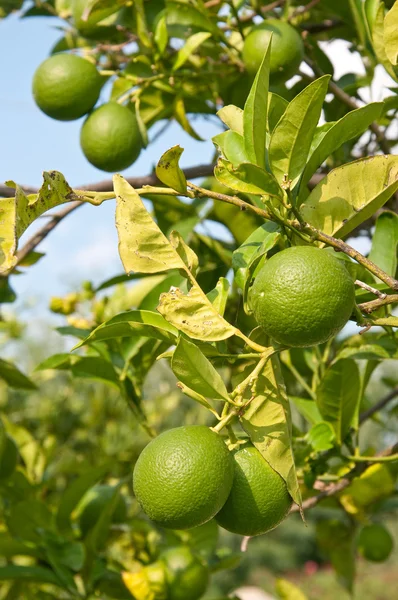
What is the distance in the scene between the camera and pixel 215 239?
187cm

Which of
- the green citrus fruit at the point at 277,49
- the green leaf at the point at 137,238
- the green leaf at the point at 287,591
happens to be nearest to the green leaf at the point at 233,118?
the green leaf at the point at 137,238

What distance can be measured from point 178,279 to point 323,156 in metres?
0.48

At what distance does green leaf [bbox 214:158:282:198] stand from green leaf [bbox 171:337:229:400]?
0.23 metres

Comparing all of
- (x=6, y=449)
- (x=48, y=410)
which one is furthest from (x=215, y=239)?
(x=48, y=410)

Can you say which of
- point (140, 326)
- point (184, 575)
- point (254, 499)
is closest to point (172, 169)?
point (140, 326)

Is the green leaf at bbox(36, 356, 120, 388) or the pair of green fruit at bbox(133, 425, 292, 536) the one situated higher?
the pair of green fruit at bbox(133, 425, 292, 536)

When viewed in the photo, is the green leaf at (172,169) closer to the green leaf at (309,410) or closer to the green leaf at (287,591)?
the green leaf at (309,410)

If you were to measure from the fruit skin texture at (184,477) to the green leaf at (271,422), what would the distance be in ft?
0.21

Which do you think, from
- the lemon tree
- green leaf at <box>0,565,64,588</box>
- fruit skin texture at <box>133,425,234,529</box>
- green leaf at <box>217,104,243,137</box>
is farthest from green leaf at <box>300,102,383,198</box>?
green leaf at <box>0,565,64,588</box>

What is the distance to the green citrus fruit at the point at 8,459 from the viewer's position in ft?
6.03

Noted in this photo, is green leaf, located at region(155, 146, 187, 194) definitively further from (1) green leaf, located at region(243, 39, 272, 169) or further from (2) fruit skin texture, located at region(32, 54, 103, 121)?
(2) fruit skin texture, located at region(32, 54, 103, 121)

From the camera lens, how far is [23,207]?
2.83 ft

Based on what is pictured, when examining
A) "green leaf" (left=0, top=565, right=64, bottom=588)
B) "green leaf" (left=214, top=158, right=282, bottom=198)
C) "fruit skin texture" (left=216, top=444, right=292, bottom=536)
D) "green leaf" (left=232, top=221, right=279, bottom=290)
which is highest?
"green leaf" (left=214, top=158, right=282, bottom=198)

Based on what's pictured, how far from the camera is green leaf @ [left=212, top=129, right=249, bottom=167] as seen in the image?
3.17 feet
